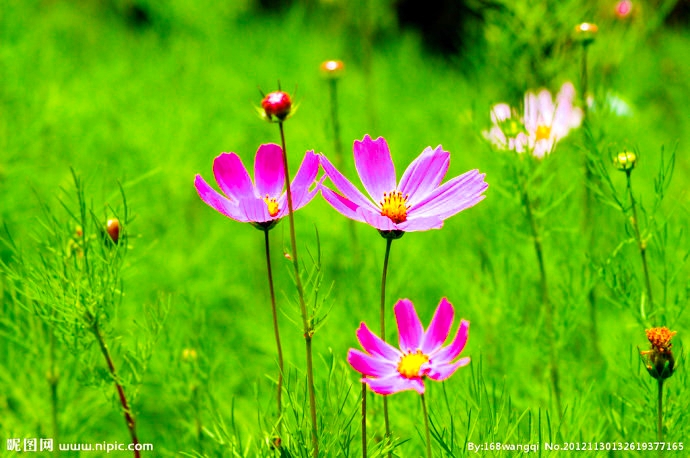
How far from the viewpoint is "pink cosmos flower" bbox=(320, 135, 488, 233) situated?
1.35ft

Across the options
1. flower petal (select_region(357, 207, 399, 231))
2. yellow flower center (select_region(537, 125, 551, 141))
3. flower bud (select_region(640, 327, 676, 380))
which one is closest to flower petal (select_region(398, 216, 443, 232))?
flower petal (select_region(357, 207, 399, 231))

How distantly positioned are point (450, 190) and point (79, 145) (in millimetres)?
820

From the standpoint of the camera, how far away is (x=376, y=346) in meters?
0.38

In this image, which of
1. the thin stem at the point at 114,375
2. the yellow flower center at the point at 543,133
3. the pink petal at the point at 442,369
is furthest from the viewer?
the yellow flower center at the point at 543,133

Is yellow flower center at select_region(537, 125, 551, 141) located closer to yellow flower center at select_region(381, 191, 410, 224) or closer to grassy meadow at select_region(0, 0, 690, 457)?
grassy meadow at select_region(0, 0, 690, 457)

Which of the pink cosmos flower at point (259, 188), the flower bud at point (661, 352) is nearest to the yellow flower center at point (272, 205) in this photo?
the pink cosmos flower at point (259, 188)

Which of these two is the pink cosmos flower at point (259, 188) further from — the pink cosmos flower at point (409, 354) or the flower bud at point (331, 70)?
the flower bud at point (331, 70)

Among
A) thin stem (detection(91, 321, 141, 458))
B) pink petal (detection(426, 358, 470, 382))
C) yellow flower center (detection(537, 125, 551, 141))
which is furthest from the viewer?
yellow flower center (detection(537, 125, 551, 141))

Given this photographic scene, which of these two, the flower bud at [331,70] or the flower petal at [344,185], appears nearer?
the flower petal at [344,185]

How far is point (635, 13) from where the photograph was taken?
3.23ft

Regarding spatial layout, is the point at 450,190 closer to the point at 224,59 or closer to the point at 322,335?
the point at 322,335

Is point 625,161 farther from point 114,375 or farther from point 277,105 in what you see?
point 114,375

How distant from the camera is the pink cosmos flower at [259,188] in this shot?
39 centimetres

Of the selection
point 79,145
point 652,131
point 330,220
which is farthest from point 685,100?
point 79,145
